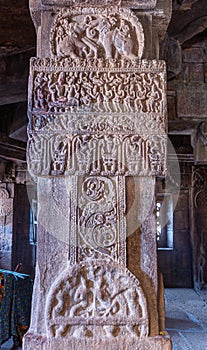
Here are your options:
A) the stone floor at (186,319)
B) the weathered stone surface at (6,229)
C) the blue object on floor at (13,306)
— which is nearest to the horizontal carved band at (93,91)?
the blue object on floor at (13,306)

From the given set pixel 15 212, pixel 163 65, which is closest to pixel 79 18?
pixel 163 65

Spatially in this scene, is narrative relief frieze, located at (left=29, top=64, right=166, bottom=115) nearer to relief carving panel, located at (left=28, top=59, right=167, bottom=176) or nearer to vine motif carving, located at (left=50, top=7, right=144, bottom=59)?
relief carving panel, located at (left=28, top=59, right=167, bottom=176)

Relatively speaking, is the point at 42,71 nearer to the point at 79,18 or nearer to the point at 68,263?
the point at 79,18

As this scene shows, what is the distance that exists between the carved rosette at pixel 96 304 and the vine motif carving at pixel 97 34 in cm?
95

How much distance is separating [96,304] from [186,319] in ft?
12.3

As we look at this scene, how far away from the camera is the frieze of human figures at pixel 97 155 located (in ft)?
4.96

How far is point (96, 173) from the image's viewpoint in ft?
4.96

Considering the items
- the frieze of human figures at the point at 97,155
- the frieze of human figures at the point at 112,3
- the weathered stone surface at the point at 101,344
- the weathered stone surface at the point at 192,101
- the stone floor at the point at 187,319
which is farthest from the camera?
the weathered stone surface at the point at 192,101

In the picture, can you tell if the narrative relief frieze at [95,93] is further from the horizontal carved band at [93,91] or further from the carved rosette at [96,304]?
the carved rosette at [96,304]

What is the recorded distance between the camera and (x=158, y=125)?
1.53m

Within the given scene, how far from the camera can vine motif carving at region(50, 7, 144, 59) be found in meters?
1.60

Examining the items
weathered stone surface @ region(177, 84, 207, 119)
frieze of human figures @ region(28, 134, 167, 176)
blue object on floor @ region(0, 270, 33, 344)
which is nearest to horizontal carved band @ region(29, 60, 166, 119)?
frieze of human figures @ region(28, 134, 167, 176)

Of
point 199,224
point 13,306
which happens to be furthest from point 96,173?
point 199,224

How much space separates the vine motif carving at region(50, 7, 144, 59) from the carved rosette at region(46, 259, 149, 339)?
3.13 feet
